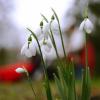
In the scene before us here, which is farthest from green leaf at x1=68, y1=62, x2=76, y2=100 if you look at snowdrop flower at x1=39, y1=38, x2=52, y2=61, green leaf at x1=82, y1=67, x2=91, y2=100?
snowdrop flower at x1=39, y1=38, x2=52, y2=61

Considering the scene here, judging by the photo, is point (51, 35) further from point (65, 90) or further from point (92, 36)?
point (92, 36)

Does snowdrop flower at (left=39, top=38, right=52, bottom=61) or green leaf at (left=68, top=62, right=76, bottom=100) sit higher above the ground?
snowdrop flower at (left=39, top=38, right=52, bottom=61)

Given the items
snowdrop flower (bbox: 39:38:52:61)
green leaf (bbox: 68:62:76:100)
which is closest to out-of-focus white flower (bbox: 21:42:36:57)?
snowdrop flower (bbox: 39:38:52:61)

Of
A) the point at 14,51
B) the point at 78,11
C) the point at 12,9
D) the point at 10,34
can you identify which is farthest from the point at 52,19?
the point at 14,51

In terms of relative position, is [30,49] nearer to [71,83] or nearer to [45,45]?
[45,45]

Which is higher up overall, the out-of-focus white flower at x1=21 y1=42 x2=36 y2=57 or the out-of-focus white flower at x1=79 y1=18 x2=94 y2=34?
the out-of-focus white flower at x1=79 y1=18 x2=94 y2=34

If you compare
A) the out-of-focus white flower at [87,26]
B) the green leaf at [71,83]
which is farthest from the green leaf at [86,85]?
the out-of-focus white flower at [87,26]

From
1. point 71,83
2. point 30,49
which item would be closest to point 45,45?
point 30,49

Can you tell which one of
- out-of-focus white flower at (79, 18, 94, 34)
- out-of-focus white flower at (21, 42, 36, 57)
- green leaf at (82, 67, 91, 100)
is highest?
out-of-focus white flower at (79, 18, 94, 34)

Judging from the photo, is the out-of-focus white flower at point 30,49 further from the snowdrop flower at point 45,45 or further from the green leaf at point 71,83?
the green leaf at point 71,83

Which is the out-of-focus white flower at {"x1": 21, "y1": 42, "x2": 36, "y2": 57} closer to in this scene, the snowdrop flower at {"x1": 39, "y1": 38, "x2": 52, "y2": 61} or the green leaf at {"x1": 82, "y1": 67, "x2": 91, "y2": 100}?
the snowdrop flower at {"x1": 39, "y1": 38, "x2": 52, "y2": 61}

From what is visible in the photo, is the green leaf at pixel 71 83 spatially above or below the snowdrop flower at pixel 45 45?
below

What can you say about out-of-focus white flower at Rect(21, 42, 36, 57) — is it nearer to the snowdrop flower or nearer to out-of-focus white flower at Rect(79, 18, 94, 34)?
the snowdrop flower
